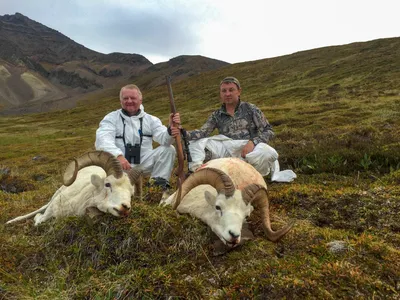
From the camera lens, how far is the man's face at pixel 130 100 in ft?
28.5

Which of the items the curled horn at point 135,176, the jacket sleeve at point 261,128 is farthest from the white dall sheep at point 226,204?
the jacket sleeve at point 261,128

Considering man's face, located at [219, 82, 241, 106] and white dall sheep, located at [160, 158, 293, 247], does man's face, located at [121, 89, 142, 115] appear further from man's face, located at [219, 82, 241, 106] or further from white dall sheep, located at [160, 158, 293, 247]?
white dall sheep, located at [160, 158, 293, 247]

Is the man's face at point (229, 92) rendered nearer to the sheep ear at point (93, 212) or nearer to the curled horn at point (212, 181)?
the curled horn at point (212, 181)

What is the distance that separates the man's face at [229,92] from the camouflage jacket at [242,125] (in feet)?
0.99

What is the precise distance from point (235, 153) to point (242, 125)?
2.86ft

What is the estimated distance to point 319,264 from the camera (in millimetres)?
4457

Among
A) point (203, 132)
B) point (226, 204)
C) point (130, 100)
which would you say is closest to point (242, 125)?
point (203, 132)

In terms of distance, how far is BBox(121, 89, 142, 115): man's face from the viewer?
869 centimetres

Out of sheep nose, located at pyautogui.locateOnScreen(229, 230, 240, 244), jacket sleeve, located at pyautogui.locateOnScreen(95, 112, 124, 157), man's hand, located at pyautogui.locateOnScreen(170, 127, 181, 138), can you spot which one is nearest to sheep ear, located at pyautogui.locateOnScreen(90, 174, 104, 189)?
jacket sleeve, located at pyautogui.locateOnScreen(95, 112, 124, 157)

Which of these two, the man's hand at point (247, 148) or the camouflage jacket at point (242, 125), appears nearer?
the man's hand at point (247, 148)

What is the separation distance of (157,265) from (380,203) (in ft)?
16.5

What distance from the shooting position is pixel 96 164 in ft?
21.8

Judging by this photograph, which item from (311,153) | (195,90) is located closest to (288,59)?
(195,90)

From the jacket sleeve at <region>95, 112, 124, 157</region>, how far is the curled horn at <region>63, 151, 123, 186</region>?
39.4 inches
